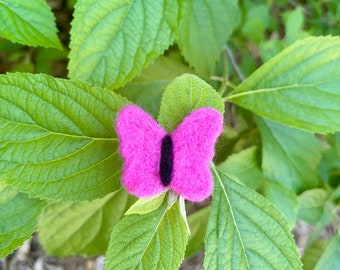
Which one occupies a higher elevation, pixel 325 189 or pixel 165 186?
pixel 165 186

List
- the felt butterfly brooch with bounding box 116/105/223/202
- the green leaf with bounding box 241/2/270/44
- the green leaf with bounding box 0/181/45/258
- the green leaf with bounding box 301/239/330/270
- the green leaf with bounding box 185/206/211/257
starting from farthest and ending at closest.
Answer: the green leaf with bounding box 241/2/270/44 → the green leaf with bounding box 301/239/330/270 → the green leaf with bounding box 185/206/211/257 → the green leaf with bounding box 0/181/45/258 → the felt butterfly brooch with bounding box 116/105/223/202

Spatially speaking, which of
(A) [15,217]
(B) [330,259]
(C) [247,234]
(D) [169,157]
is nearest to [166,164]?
(D) [169,157]

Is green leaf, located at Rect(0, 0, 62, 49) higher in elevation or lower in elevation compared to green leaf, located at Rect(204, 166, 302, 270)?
higher

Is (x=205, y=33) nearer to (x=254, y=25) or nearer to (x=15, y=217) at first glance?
(x=254, y=25)

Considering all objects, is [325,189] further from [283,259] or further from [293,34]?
[283,259]

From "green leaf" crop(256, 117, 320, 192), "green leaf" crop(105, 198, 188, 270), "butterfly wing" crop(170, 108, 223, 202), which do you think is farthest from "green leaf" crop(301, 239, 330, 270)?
"butterfly wing" crop(170, 108, 223, 202)

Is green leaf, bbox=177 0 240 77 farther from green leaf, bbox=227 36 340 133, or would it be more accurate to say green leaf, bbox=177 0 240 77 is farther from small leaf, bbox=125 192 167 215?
small leaf, bbox=125 192 167 215

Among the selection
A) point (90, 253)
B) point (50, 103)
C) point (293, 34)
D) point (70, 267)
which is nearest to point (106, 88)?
point (50, 103)
